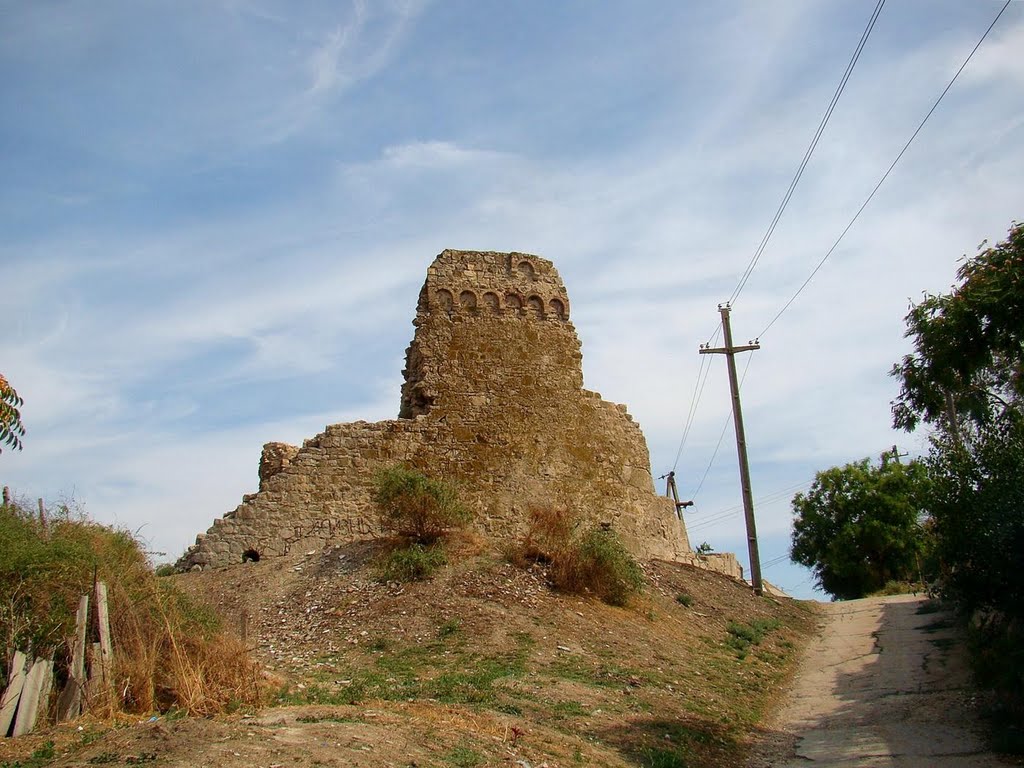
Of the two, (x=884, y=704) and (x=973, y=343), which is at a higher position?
(x=973, y=343)

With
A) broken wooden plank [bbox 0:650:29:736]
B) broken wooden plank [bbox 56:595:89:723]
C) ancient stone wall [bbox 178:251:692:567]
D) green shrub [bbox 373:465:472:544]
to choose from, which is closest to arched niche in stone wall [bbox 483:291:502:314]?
ancient stone wall [bbox 178:251:692:567]

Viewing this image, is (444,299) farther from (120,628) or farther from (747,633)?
(120,628)

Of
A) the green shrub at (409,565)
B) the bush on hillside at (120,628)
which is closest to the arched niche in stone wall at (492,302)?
the green shrub at (409,565)

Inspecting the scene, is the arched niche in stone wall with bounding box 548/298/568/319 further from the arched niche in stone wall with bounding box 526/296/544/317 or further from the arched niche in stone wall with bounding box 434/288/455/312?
the arched niche in stone wall with bounding box 434/288/455/312

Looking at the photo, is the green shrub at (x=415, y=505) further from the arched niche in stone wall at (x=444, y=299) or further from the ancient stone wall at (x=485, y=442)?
the arched niche in stone wall at (x=444, y=299)

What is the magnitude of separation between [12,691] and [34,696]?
0.65ft

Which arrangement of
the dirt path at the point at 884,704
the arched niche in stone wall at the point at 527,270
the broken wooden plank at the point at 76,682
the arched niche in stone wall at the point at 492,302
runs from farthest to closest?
the arched niche in stone wall at the point at 527,270
the arched niche in stone wall at the point at 492,302
the dirt path at the point at 884,704
the broken wooden plank at the point at 76,682

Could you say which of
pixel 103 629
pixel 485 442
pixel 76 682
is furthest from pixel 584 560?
pixel 76 682

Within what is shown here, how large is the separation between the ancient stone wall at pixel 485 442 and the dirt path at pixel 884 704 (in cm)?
483

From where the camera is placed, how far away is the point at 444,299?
63.2 ft

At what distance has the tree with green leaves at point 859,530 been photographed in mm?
31688

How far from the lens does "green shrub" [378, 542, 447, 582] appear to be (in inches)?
591

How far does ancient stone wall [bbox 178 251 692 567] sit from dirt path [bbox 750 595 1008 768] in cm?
483

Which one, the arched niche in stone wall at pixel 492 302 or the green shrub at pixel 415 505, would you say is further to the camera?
the arched niche in stone wall at pixel 492 302
